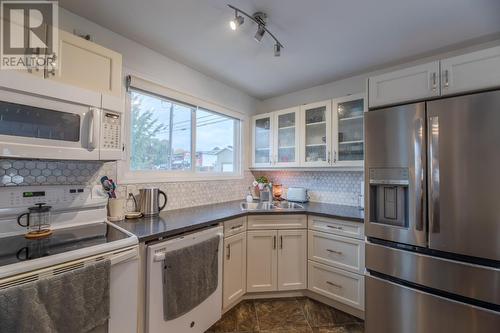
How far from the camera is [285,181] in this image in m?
3.22

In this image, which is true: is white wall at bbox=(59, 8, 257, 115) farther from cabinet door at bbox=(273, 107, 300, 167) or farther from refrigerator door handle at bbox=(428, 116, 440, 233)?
refrigerator door handle at bbox=(428, 116, 440, 233)

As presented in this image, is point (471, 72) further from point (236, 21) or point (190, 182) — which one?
point (190, 182)

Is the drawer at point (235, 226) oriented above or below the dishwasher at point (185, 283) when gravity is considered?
above

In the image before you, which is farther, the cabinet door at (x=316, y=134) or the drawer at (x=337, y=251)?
the cabinet door at (x=316, y=134)

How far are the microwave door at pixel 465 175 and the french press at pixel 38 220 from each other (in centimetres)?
236

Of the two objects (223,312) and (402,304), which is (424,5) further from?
(223,312)

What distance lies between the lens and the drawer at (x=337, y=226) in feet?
6.63

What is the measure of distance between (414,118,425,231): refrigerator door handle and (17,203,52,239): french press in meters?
2.27

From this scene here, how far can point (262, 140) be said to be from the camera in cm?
318

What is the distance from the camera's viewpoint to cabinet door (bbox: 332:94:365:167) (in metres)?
2.36

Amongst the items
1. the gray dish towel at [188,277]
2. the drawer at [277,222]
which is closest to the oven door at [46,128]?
the gray dish towel at [188,277]

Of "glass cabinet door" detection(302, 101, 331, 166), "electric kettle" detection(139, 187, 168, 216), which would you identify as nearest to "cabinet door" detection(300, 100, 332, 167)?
"glass cabinet door" detection(302, 101, 331, 166)

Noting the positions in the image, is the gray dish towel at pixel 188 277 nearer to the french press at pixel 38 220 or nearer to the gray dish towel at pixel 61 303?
the gray dish towel at pixel 61 303
